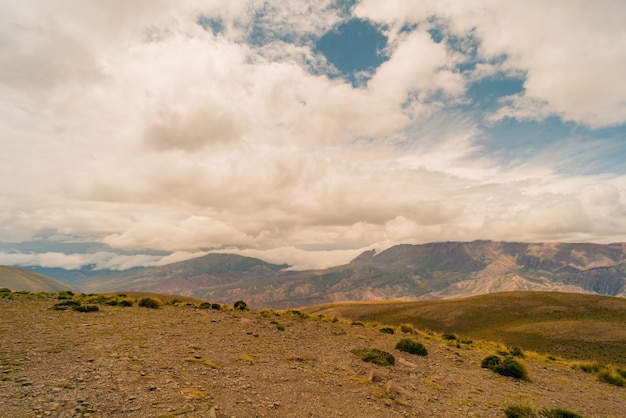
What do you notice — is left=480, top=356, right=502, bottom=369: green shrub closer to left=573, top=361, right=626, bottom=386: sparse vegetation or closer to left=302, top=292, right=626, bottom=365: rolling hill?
left=573, top=361, right=626, bottom=386: sparse vegetation

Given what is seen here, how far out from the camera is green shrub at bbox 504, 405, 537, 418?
1254 cm

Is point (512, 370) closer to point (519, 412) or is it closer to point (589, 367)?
point (519, 412)

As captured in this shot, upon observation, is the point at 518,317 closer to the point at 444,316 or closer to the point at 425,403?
the point at 444,316

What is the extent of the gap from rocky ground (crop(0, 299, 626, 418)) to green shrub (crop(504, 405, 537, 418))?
15.5 inches

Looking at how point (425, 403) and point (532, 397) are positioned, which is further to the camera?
point (532, 397)

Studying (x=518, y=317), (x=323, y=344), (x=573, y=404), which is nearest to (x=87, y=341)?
(x=323, y=344)

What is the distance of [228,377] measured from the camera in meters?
12.8

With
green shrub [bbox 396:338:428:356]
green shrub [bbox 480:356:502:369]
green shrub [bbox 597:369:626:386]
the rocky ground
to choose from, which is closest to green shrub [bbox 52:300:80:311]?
the rocky ground

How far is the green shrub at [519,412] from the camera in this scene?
12.5 meters

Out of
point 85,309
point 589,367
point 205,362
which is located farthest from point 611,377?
point 85,309

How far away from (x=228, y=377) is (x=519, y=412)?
Answer: 12561 millimetres

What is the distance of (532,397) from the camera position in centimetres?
1577

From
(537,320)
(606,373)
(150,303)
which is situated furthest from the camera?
(537,320)

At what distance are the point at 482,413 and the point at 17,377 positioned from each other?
18.0m
